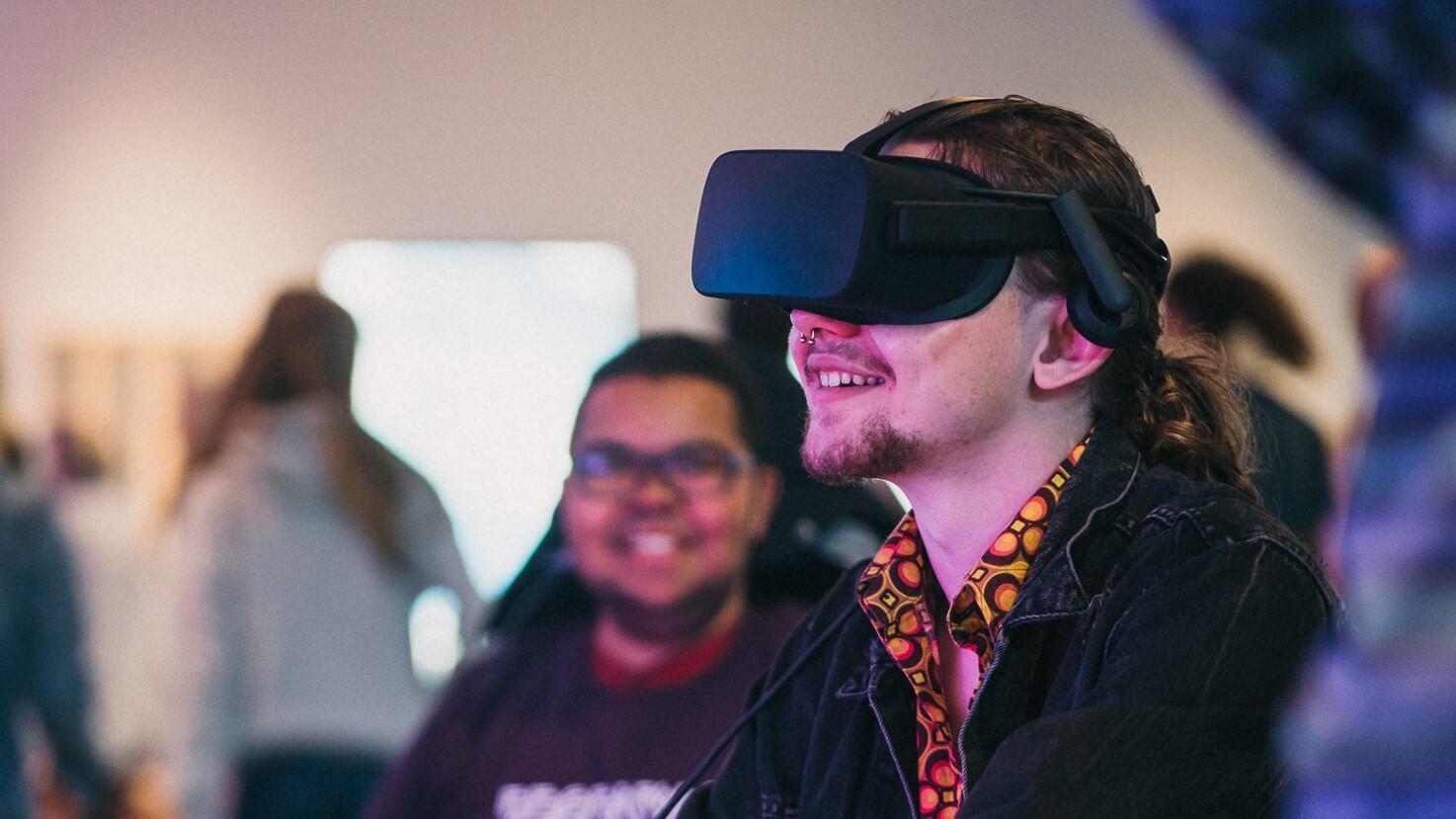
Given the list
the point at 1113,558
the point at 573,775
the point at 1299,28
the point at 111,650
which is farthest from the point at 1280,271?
the point at 1299,28

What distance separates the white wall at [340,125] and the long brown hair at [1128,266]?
334 centimetres

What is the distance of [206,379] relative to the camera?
468 centimetres

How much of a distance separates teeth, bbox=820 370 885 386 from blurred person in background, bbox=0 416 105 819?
213cm

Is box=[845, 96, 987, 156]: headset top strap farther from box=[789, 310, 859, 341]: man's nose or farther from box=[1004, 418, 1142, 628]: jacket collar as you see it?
box=[1004, 418, 1142, 628]: jacket collar

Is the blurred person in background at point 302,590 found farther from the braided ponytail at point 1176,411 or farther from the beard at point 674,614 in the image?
the braided ponytail at point 1176,411

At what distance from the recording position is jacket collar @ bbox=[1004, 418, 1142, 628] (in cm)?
111

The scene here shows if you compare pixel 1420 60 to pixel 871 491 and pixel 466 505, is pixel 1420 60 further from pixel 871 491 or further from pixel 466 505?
pixel 466 505

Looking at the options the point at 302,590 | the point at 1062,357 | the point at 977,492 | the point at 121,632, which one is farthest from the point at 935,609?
the point at 121,632

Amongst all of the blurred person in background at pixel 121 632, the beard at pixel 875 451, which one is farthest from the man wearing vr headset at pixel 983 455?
the blurred person in background at pixel 121 632

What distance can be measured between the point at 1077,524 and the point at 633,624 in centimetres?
111

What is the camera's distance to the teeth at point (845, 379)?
1.22m

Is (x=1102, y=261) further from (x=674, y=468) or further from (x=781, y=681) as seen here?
(x=674, y=468)

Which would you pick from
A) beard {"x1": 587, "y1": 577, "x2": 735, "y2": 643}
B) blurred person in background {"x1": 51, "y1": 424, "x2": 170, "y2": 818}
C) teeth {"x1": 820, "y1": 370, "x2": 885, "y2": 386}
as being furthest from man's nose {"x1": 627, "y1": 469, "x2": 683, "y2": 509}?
blurred person in background {"x1": 51, "y1": 424, "x2": 170, "y2": 818}

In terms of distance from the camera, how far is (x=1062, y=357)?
4.14 feet
